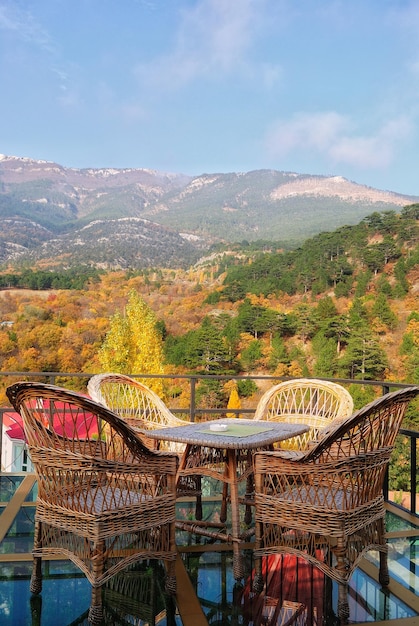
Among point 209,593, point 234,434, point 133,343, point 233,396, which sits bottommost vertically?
point 233,396

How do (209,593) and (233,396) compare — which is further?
(233,396)

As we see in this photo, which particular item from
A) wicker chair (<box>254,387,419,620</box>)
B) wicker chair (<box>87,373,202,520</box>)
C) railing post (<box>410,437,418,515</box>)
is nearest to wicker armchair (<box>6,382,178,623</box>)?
wicker chair (<box>254,387,419,620</box>)

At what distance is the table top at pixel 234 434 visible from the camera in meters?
2.33

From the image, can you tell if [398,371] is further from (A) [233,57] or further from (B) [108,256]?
(A) [233,57]

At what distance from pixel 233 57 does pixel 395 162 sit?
1332 cm

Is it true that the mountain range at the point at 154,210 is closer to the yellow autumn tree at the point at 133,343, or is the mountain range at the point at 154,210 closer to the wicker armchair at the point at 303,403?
the yellow autumn tree at the point at 133,343

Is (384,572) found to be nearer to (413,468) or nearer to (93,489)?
(413,468)

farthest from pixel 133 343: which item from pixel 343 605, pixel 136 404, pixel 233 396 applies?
pixel 343 605

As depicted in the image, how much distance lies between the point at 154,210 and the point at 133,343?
17.7 metres

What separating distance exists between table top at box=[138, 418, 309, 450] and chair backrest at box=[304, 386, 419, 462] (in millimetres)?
351

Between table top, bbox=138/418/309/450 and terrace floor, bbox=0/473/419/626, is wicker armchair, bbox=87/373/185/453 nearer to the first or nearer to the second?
table top, bbox=138/418/309/450

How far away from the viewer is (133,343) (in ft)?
87.4

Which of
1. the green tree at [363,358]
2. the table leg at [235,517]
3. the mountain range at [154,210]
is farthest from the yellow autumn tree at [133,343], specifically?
the table leg at [235,517]

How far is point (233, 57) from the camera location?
31297 millimetres
